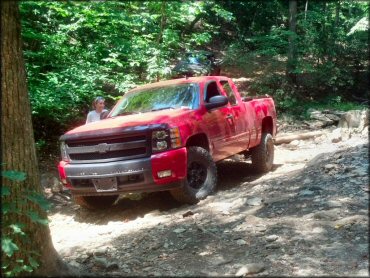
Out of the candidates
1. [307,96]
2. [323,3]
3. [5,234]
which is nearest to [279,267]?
[5,234]

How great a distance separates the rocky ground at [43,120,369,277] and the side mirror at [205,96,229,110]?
1327 millimetres

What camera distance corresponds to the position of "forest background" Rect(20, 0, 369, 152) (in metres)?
8.30

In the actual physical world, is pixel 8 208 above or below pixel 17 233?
above

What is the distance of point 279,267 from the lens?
3596mm

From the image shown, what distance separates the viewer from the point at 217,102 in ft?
21.0

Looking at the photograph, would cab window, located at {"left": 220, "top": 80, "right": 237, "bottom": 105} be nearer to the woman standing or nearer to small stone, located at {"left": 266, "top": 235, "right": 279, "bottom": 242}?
the woman standing

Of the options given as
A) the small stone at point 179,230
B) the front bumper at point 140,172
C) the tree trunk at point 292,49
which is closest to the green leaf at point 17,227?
the small stone at point 179,230

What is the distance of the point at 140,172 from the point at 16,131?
2294 millimetres

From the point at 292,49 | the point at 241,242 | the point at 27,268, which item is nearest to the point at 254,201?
the point at 241,242

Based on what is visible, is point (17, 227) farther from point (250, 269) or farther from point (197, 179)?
point (197, 179)

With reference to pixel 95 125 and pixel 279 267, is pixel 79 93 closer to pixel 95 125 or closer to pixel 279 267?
pixel 95 125

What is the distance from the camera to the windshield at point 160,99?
645 centimetres

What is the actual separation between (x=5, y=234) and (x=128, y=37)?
7.57 meters

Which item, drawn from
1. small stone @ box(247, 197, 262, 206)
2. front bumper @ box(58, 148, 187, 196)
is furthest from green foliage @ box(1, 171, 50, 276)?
small stone @ box(247, 197, 262, 206)
